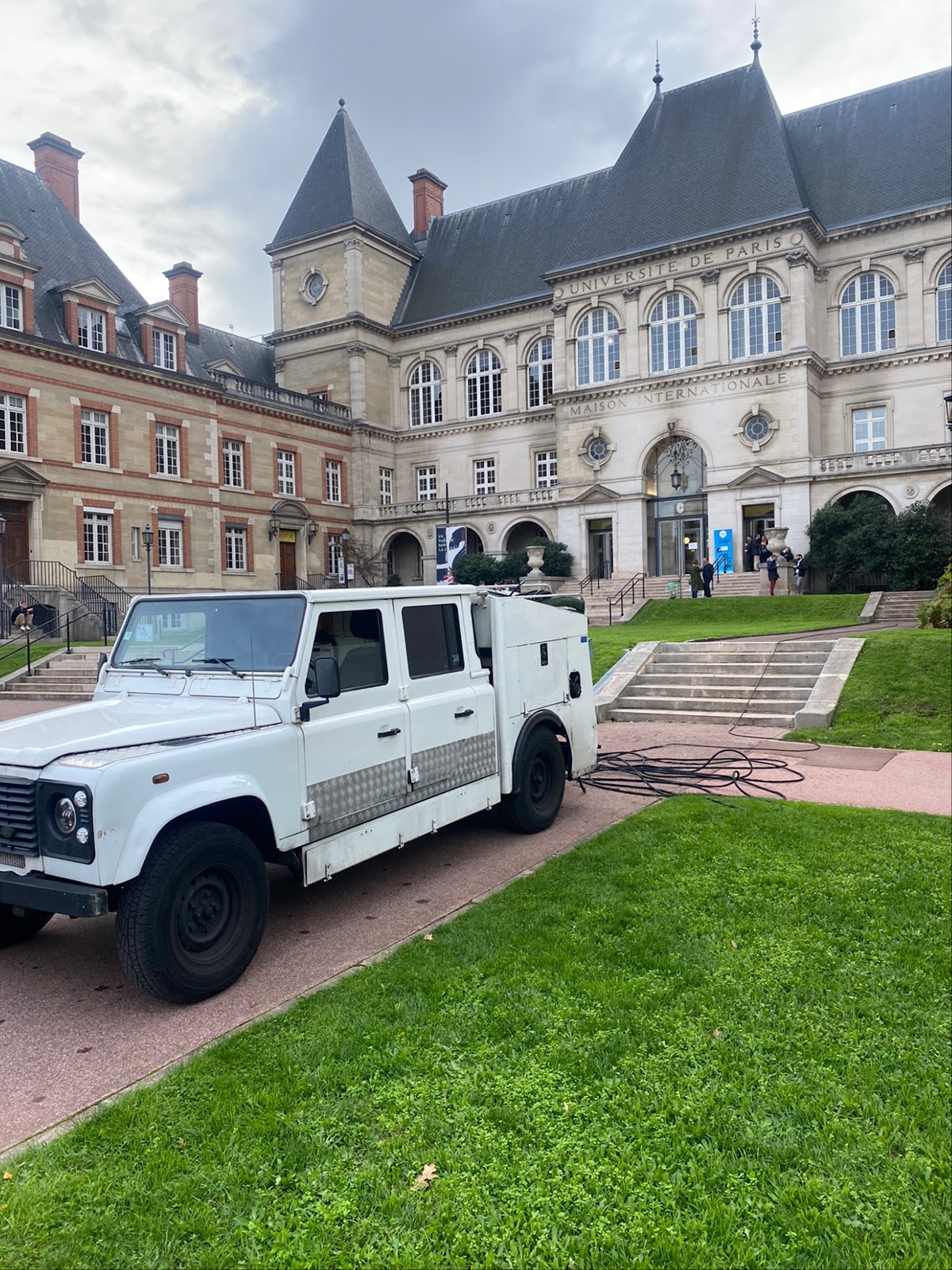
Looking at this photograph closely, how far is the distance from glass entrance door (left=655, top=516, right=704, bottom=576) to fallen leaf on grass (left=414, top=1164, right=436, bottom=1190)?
3907 centimetres

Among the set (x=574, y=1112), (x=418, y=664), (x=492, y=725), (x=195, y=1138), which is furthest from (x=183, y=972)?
(x=492, y=725)

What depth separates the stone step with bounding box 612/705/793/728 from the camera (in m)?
13.3

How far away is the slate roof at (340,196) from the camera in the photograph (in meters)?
47.9

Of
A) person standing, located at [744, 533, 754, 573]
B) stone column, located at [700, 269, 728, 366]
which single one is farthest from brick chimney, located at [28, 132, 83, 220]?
person standing, located at [744, 533, 754, 573]

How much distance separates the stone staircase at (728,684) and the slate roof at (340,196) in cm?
4009

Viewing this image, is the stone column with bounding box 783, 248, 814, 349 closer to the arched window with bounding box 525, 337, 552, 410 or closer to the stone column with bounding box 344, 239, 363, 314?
the arched window with bounding box 525, 337, 552, 410

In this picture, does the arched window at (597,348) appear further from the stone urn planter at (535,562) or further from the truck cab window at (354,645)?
the truck cab window at (354,645)

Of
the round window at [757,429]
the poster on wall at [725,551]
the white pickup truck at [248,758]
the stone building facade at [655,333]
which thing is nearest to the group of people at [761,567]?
the poster on wall at [725,551]

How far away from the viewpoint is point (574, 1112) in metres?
3.46

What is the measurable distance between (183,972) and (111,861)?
29.5 inches

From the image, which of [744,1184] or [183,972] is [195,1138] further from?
[744,1184]

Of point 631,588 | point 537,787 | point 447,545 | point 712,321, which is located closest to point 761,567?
point 631,588

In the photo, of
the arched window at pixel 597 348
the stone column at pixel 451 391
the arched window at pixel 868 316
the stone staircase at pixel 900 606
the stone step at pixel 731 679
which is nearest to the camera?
the stone step at pixel 731 679

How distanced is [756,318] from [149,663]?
3835 centimetres
